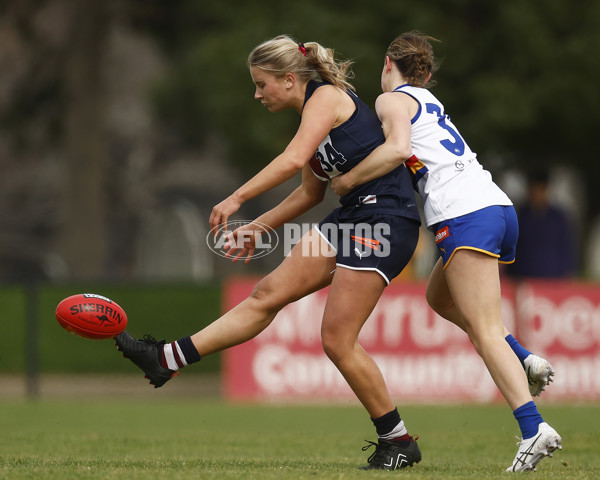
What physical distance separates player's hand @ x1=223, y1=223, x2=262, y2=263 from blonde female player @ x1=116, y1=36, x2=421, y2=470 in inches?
1.1

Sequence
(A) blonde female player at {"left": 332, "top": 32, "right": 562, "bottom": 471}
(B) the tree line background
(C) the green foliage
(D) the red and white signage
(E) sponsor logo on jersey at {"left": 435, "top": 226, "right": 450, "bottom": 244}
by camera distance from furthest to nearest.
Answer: (B) the tree line background
(C) the green foliage
(D) the red and white signage
(E) sponsor logo on jersey at {"left": 435, "top": 226, "right": 450, "bottom": 244}
(A) blonde female player at {"left": 332, "top": 32, "right": 562, "bottom": 471}

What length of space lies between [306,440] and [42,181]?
3109 centimetres

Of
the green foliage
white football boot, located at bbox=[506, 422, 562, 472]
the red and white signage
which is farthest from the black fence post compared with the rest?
white football boot, located at bbox=[506, 422, 562, 472]

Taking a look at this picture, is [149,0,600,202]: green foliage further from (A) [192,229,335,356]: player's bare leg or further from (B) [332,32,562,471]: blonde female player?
(A) [192,229,335,356]: player's bare leg

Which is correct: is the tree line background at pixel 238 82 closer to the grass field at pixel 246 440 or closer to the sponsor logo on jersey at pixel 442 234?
the grass field at pixel 246 440

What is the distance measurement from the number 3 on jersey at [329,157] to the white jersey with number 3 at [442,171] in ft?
1.26

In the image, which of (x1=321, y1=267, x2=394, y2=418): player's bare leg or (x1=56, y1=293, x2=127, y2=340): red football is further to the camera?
(x1=56, y1=293, x2=127, y2=340): red football

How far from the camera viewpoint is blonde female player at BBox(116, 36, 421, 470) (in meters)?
5.77

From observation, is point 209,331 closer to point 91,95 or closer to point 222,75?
point 222,75

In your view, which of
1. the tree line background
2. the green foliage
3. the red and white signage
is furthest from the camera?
the tree line background

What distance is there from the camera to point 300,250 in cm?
600

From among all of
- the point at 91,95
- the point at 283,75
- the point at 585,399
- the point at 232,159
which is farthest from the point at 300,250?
Result: the point at 91,95

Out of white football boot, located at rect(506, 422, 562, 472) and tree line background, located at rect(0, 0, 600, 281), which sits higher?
tree line background, located at rect(0, 0, 600, 281)

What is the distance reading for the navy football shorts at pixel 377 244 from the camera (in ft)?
18.9
